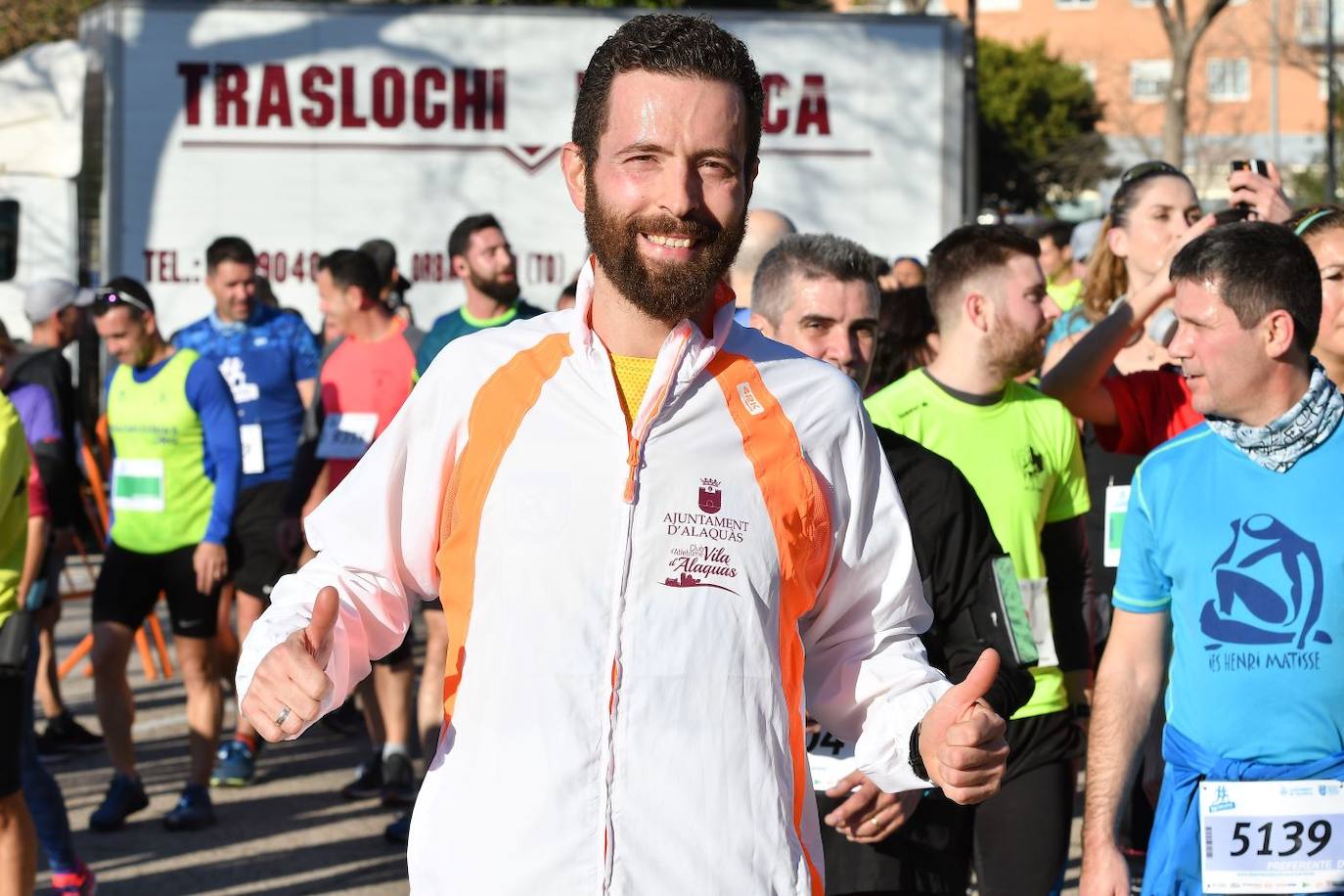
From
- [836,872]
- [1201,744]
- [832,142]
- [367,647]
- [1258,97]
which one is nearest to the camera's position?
[367,647]

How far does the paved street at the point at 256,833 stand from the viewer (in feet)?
21.8

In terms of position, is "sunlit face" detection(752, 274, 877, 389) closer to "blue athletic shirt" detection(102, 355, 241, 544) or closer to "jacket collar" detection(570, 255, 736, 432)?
"jacket collar" detection(570, 255, 736, 432)

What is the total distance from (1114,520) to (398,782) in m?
3.35

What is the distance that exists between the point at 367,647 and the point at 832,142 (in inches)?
458

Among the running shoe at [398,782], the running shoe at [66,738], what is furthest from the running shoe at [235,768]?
the running shoe at [66,738]

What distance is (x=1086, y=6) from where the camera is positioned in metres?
66.5

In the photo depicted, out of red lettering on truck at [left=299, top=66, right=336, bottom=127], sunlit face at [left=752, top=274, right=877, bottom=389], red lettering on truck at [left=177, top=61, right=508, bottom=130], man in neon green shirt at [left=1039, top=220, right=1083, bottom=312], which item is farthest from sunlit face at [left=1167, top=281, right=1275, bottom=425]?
red lettering on truck at [left=299, top=66, right=336, bottom=127]

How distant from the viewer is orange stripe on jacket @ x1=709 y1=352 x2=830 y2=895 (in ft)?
8.12

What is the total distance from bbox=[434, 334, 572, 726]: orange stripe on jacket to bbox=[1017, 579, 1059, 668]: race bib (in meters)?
2.18

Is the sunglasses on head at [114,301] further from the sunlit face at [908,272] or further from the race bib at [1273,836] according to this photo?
the race bib at [1273,836]

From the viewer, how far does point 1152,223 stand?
5684 mm

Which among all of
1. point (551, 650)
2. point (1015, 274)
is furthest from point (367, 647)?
point (1015, 274)

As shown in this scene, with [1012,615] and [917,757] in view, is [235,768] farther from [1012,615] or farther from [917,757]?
[917,757]

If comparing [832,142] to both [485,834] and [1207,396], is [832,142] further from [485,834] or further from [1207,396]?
[485,834]
